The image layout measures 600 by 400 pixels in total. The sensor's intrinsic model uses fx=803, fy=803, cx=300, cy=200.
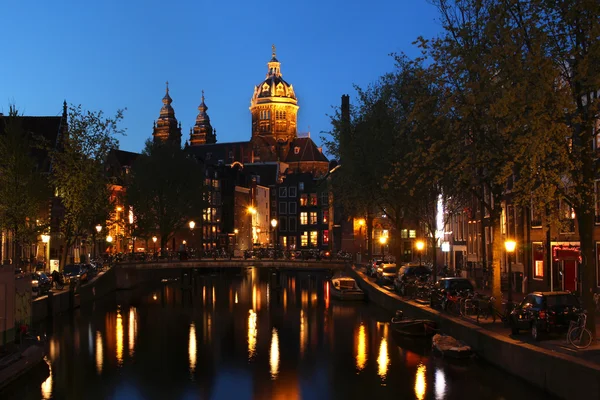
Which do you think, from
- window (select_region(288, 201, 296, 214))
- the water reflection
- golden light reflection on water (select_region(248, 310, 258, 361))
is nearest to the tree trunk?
the water reflection

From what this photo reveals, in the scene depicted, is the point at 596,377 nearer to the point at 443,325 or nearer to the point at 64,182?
the point at 443,325

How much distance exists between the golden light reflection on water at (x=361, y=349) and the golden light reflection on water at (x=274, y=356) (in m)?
3.67

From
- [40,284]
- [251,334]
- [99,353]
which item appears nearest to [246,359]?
[99,353]

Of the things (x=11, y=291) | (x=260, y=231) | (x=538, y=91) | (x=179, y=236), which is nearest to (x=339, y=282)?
(x=11, y=291)

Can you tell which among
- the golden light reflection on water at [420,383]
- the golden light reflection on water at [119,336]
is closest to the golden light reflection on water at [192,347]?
the golden light reflection on water at [119,336]

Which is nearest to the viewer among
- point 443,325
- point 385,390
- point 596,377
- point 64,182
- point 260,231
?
point 596,377

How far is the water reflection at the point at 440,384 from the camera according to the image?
1155 inches

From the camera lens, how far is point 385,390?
99.7 feet

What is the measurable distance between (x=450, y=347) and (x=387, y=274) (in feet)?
104

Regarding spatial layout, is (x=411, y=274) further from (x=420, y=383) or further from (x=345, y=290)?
(x=420, y=383)

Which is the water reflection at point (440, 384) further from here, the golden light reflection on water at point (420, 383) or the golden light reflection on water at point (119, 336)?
the golden light reflection on water at point (119, 336)

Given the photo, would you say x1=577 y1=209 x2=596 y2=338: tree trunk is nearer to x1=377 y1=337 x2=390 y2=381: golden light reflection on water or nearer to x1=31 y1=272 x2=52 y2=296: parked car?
x1=377 y1=337 x2=390 y2=381: golden light reflection on water

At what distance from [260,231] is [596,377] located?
13270 centimetres

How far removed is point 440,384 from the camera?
3105cm
